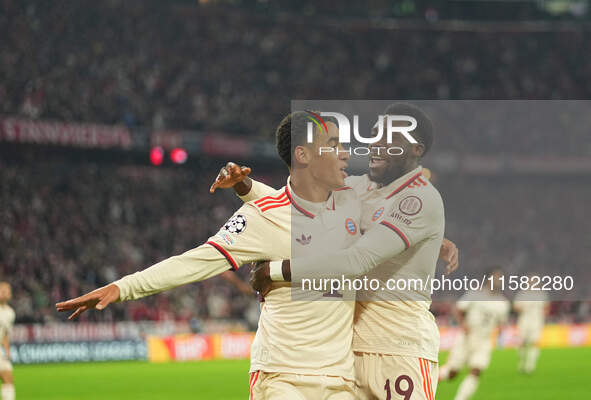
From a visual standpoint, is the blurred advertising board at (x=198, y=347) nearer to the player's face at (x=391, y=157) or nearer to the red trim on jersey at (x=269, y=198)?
the player's face at (x=391, y=157)

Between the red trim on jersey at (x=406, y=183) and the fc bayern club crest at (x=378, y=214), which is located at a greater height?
the red trim on jersey at (x=406, y=183)

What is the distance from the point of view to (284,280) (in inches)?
210

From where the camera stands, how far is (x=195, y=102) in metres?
36.1

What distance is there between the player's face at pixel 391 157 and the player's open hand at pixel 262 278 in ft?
3.47

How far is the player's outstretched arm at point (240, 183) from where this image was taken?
5859mm

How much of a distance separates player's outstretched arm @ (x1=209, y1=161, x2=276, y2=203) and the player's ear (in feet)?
1.15

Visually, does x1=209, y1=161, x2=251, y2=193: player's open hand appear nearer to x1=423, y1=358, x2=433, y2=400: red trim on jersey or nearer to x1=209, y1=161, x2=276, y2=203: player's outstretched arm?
x1=209, y1=161, x2=276, y2=203: player's outstretched arm

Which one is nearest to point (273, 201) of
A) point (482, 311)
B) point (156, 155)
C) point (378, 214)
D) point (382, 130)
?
point (378, 214)

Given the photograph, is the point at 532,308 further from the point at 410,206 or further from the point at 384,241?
the point at 384,241

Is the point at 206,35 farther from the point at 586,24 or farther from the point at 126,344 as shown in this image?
the point at 586,24

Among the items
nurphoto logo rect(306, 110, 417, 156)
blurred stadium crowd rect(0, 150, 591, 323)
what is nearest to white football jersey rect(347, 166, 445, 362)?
nurphoto logo rect(306, 110, 417, 156)

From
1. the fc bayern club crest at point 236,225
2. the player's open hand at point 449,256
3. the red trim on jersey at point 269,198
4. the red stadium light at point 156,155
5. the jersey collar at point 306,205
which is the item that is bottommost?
the player's open hand at point 449,256

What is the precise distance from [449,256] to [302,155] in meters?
1.47

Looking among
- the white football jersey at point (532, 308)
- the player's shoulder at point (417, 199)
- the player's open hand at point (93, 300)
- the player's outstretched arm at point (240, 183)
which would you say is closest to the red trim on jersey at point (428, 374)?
the player's shoulder at point (417, 199)
